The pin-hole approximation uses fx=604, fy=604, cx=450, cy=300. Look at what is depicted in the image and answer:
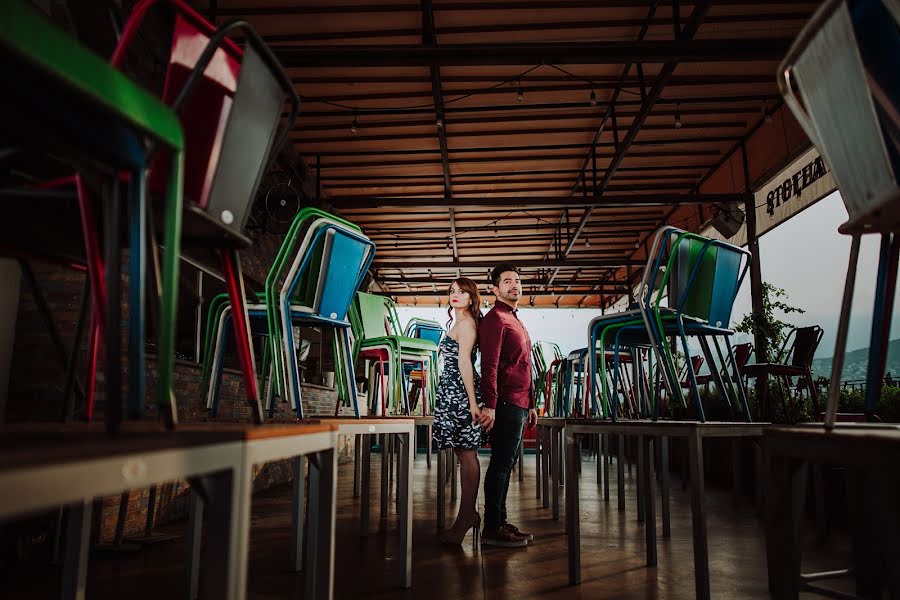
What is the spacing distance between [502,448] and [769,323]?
189 inches

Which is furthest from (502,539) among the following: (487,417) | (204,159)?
(204,159)

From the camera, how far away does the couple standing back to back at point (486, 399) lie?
11.0 feet

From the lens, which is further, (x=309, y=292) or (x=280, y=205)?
(x=280, y=205)

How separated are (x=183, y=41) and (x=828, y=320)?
7792 mm

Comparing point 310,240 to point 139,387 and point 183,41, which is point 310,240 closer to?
point 183,41

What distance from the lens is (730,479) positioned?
240 inches

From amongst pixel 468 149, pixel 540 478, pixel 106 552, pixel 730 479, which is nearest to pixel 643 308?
pixel 106 552

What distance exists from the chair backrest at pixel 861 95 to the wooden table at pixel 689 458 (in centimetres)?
72

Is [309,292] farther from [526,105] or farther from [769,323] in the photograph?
[769,323]

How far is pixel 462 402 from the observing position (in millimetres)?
3551

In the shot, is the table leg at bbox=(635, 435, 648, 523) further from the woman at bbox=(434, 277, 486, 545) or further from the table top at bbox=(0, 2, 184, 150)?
the table top at bbox=(0, 2, 184, 150)

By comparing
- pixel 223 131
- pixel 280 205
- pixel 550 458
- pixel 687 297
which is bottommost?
pixel 550 458

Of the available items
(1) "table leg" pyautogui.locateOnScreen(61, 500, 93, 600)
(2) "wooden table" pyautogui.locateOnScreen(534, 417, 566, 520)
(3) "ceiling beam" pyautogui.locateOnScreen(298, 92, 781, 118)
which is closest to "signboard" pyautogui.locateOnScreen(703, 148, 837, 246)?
(3) "ceiling beam" pyautogui.locateOnScreen(298, 92, 781, 118)

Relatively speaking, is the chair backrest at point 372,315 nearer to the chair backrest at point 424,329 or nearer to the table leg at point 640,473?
the chair backrest at point 424,329
